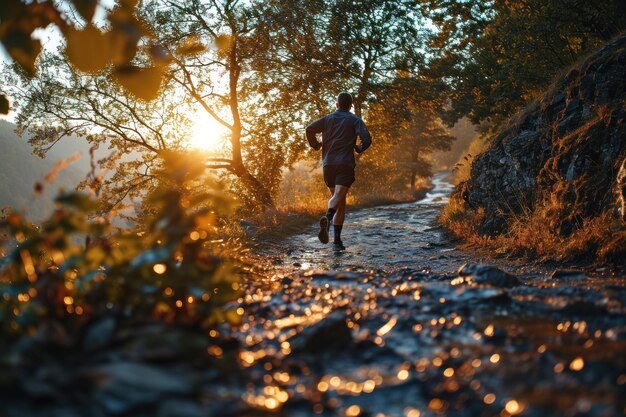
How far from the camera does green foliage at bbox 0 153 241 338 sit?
211 cm

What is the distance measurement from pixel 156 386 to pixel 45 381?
15.7 inches

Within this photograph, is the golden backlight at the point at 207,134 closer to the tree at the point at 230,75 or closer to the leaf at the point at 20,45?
the tree at the point at 230,75

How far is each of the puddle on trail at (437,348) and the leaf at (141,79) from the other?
1.35 meters

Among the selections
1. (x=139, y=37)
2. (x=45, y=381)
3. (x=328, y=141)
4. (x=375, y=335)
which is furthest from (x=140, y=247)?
(x=328, y=141)

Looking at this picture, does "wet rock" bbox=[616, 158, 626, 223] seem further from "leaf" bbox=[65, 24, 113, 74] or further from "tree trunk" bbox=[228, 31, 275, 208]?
"tree trunk" bbox=[228, 31, 275, 208]

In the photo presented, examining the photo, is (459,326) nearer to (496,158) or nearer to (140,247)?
(140,247)

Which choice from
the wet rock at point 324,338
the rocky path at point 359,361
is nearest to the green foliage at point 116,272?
the rocky path at point 359,361

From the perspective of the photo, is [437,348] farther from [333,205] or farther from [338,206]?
[338,206]

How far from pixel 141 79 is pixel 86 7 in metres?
0.32

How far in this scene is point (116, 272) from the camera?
7.69 ft

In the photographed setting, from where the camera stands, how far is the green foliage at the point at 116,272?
2.11 metres

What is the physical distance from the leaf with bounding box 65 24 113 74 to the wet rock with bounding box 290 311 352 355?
5.61 feet

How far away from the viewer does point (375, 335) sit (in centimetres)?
280

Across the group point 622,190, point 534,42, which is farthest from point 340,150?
point 534,42
